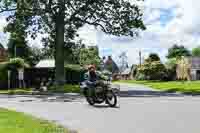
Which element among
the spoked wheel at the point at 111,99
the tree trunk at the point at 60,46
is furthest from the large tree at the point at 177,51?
the spoked wheel at the point at 111,99

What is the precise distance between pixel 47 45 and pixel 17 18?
554 centimetres

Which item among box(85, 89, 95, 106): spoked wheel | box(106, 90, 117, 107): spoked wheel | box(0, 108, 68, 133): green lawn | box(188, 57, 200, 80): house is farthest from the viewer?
box(188, 57, 200, 80): house

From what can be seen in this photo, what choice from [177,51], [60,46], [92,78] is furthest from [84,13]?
[177,51]

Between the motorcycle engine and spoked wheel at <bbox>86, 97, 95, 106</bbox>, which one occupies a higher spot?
the motorcycle engine

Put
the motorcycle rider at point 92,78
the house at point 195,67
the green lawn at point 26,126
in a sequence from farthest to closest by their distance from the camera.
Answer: the house at point 195,67, the motorcycle rider at point 92,78, the green lawn at point 26,126

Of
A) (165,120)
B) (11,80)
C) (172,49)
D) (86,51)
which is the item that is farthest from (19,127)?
(172,49)

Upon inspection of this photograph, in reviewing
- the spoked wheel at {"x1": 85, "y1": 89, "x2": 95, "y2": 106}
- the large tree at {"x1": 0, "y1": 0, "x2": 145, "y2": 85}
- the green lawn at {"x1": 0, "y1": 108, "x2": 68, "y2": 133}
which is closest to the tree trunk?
the large tree at {"x1": 0, "y1": 0, "x2": 145, "y2": 85}

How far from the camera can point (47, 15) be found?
48.3 meters

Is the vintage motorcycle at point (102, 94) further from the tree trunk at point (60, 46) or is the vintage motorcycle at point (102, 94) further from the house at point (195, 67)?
the house at point (195, 67)

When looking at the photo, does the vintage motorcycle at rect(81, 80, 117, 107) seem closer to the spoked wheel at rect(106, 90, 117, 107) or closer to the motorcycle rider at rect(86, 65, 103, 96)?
the spoked wheel at rect(106, 90, 117, 107)

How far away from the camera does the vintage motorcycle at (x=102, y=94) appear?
23.6 m

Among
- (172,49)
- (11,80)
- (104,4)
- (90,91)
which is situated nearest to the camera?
(90,91)

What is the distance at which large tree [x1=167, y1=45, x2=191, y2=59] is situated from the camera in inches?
7276

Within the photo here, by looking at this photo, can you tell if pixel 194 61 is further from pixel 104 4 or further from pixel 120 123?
pixel 120 123
